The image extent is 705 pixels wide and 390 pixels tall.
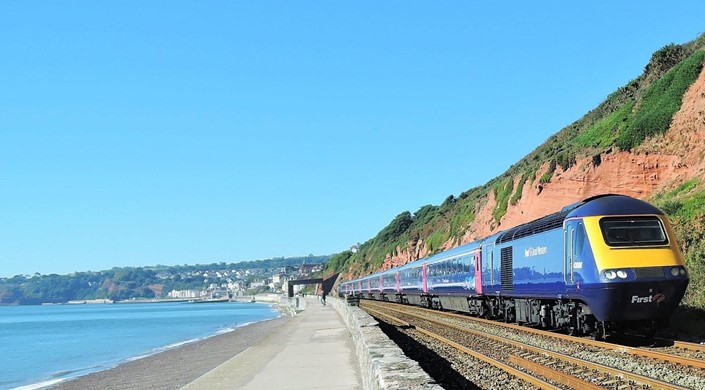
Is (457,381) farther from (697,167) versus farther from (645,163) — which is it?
(645,163)

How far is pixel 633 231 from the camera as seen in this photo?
1673 centimetres

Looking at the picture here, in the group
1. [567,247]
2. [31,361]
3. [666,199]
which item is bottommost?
[31,361]

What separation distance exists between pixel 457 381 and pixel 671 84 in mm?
27348

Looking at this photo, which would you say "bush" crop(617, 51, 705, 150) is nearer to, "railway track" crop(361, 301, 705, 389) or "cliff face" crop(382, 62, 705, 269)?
"cliff face" crop(382, 62, 705, 269)

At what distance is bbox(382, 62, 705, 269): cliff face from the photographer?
31.9 meters

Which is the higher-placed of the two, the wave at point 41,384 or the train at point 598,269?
the train at point 598,269

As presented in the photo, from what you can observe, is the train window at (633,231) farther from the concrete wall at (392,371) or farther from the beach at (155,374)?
the beach at (155,374)

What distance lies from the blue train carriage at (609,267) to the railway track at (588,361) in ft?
2.58

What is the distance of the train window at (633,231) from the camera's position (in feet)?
54.4

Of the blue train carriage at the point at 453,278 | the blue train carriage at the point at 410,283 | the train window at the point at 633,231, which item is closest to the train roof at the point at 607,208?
the train window at the point at 633,231

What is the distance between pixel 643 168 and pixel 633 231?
19.9 meters

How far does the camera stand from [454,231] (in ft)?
243

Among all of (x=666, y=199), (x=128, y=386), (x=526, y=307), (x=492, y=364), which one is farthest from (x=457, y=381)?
(x=666, y=199)

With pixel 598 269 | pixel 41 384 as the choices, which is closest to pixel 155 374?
pixel 41 384
